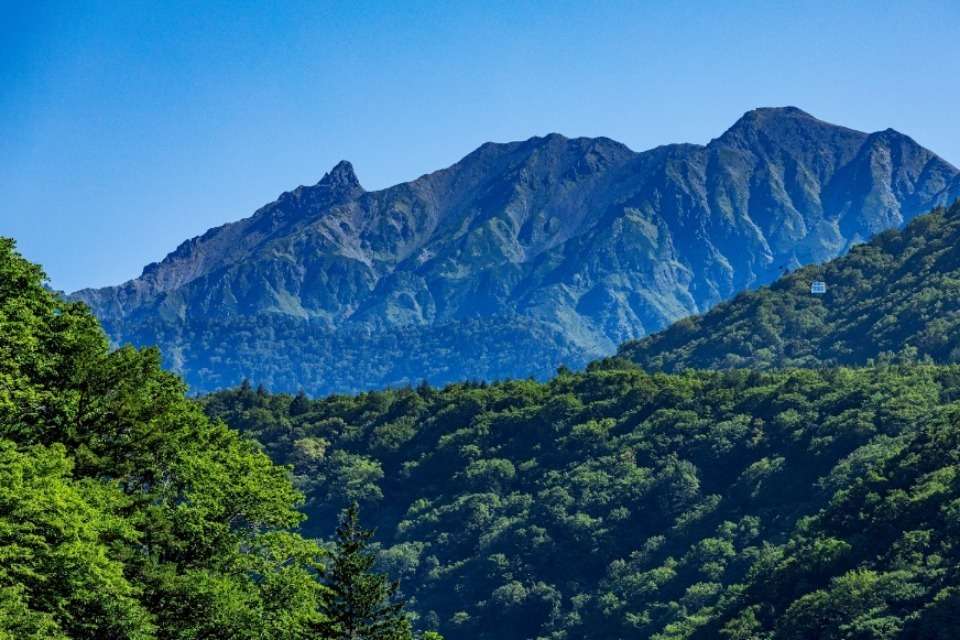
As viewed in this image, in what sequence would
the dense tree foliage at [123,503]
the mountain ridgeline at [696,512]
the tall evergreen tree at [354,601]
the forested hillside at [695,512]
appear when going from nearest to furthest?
the dense tree foliage at [123,503] < the tall evergreen tree at [354,601] < the mountain ridgeline at [696,512] < the forested hillside at [695,512]

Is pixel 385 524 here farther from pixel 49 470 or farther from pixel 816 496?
pixel 49 470

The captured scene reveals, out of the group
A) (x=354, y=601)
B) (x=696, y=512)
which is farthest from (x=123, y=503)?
(x=696, y=512)

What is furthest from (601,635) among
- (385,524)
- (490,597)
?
(385,524)

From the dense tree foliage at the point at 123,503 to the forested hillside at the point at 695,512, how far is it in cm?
5636

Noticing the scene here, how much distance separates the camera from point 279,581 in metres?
49.3

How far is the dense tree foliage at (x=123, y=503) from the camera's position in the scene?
4006 centimetres

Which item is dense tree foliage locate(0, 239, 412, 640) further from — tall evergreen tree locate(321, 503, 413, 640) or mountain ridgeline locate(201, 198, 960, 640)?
mountain ridgeline locate(201, 198, 960, 640)

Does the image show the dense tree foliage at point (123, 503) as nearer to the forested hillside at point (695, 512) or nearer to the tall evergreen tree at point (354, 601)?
the tall evergreen tree at point (354, 601)

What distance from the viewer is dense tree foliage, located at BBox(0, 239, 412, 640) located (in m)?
40.1

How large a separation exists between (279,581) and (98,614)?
9.14 m

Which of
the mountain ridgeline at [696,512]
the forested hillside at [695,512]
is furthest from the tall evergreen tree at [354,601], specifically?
the forested hillside at [695,512]

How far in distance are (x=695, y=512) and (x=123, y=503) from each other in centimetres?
11978

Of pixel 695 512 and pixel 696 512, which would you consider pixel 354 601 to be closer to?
pixel 696 512

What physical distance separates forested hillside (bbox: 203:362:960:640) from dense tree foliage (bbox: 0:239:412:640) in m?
56.4
